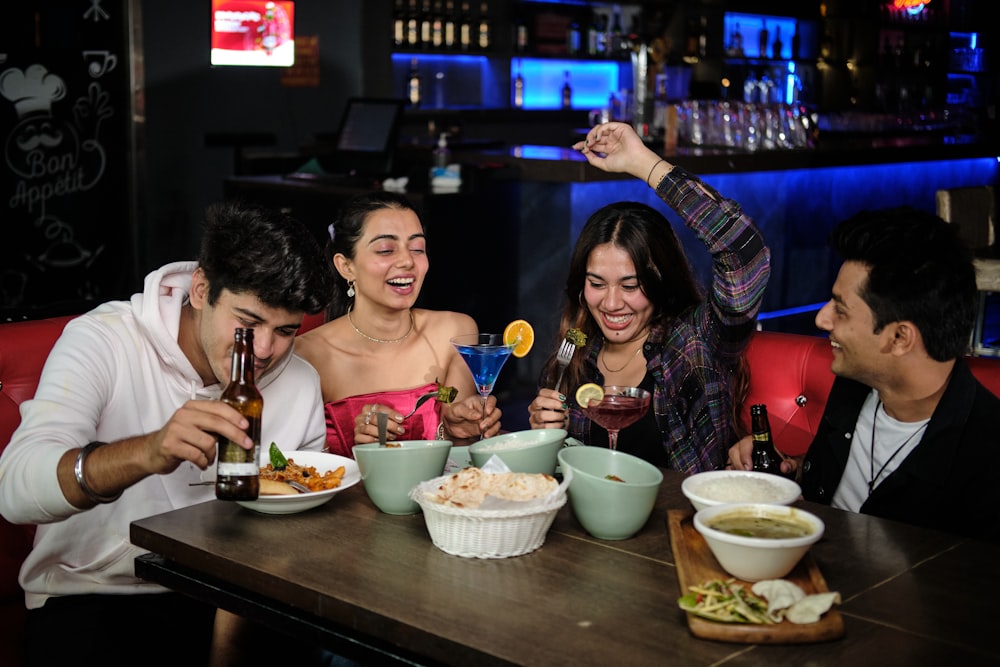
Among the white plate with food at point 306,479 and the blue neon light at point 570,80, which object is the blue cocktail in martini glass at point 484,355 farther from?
the blue neon light at point 570,80

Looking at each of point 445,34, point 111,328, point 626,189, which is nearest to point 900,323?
point 111,328

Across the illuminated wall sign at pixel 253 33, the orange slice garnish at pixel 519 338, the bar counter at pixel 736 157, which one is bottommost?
the orange slice garnish at pixel 519 338

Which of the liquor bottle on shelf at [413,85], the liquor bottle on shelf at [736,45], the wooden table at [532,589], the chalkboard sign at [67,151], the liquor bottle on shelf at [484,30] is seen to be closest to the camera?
the wooden table at [532,589]

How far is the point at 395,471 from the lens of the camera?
204cm

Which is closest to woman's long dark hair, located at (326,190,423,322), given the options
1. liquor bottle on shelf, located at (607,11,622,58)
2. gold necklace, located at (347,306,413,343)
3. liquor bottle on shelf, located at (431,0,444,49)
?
gold necklace, located at (347,306,413,343)

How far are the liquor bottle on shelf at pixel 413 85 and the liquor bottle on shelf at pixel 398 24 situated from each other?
303mm

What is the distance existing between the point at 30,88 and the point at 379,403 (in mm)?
4773

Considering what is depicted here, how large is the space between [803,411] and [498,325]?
346cm

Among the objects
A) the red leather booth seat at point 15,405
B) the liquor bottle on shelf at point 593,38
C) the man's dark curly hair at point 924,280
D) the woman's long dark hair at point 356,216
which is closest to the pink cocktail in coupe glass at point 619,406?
the man's dark curly hair at point 924,280

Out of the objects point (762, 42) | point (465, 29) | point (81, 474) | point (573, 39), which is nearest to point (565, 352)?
point (81, 474)

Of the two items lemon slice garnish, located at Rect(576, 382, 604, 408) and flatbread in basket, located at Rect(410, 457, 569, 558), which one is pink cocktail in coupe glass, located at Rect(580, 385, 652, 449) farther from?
flatbread in basket, located at Rect(410, 457, 569, 558)

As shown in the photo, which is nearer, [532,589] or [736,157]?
[532,589]

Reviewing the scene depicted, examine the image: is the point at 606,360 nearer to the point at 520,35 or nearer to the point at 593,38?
the point at 520,35

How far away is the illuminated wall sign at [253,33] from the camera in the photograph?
787 cm
